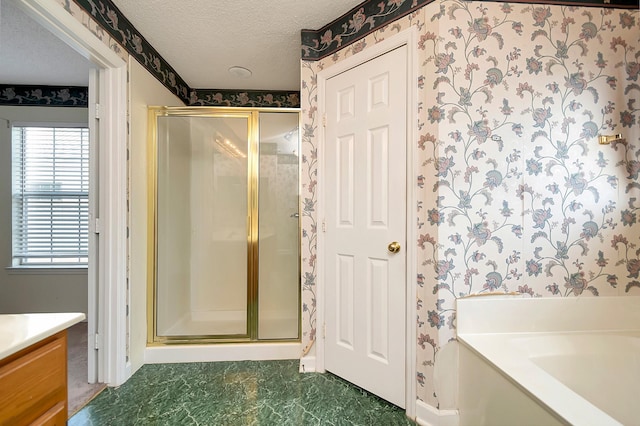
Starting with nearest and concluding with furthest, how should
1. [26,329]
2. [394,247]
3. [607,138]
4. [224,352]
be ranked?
[26,329]
[607,138]
[394,247]
[224,352]

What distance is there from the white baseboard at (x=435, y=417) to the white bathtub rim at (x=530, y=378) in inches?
15.0

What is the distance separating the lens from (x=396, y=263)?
1.51 m

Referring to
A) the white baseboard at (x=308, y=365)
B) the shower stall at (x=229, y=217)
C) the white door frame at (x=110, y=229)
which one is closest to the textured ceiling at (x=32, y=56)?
the white door frame at (x=110, y=229)

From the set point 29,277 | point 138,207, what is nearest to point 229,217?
point 138,207

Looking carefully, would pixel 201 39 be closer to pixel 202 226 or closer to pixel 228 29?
pixel 228 29

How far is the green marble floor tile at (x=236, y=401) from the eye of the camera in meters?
1.44

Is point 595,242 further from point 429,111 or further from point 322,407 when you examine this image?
point 322,407

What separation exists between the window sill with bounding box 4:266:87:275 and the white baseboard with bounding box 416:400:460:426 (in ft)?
10.8

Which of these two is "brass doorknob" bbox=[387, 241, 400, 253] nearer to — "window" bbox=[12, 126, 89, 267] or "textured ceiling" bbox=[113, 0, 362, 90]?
"textured ceiling" bbox=[113, 0, 362, 90]

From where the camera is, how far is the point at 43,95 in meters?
2.71

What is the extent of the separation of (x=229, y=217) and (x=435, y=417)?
192 cm

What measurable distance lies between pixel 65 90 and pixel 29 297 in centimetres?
214

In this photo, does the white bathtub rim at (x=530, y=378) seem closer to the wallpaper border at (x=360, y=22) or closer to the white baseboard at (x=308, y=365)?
the white baseboard at (x=308, y=365)

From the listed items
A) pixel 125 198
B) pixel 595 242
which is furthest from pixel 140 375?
pixel 595 242
